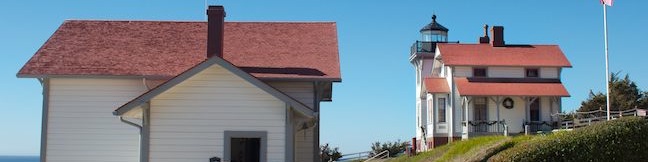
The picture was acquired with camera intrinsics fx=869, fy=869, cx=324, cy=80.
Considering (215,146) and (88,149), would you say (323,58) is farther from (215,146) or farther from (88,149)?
(88,149)

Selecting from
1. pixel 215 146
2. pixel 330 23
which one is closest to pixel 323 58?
pixel 330 23

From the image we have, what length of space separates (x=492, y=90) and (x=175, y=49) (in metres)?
24.5

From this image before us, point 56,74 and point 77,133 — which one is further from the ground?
point 56,74

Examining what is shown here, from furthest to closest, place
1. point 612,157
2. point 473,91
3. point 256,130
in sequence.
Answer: point 473,91 → point 256,130 → point 612,157

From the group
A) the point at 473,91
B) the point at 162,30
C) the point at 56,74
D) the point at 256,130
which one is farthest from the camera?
the point at 473,91

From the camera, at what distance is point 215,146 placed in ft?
66.1

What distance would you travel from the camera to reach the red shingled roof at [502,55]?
46406mm

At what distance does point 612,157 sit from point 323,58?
9.14 m

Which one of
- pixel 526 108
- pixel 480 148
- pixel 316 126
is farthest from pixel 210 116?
pixel 526 108

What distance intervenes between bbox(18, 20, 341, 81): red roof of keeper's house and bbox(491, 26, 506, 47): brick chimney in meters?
25.0

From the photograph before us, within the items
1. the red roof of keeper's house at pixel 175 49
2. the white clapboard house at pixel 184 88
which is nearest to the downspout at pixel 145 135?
the white clapboard house at pixel 184 88

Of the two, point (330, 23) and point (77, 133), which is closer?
point (77, 133)

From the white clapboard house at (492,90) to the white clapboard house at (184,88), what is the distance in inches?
846

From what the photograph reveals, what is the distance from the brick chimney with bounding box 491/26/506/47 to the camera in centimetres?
4938
